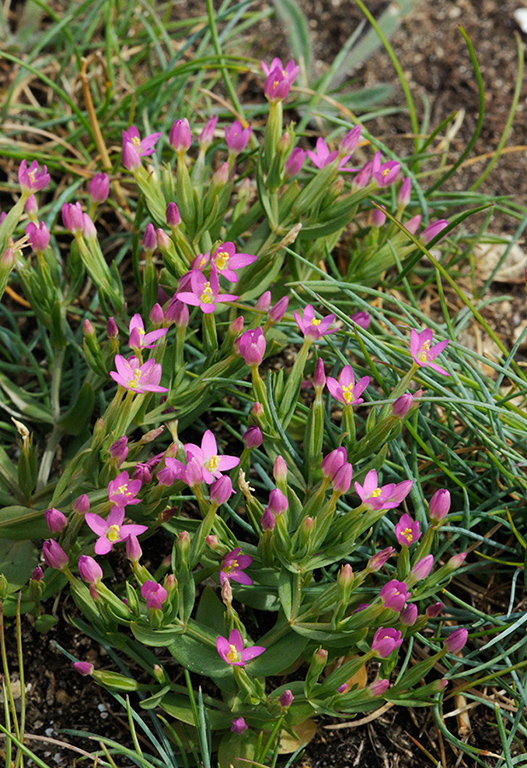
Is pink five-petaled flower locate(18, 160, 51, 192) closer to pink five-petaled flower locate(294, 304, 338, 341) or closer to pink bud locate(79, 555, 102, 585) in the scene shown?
pink five-petaled flower locate(294, 304, 338, 341)

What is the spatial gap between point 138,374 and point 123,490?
0.25m

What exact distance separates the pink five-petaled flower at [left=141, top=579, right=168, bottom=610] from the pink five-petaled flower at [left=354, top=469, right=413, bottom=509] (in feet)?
1.46

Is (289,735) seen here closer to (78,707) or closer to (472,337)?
(78,707)

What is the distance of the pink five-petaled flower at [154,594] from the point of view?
4.70ft

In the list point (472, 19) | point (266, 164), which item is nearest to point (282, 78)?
point (266, 164)

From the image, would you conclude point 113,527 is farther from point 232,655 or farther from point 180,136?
point 180,136

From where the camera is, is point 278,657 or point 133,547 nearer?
point 133,547

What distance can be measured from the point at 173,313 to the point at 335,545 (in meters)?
0.64

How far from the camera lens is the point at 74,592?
1.58 m

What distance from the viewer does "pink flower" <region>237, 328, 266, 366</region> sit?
1617 millimetres

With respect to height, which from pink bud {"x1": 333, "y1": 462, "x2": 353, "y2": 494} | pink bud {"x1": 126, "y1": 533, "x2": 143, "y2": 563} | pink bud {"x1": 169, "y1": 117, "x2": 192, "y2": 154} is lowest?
pink bud {"x1": 126, "y1": 533, "x2": 143, "y2": 563}

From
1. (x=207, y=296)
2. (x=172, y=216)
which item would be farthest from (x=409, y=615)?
(x=172, y=216)

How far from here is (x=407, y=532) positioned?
1598mm

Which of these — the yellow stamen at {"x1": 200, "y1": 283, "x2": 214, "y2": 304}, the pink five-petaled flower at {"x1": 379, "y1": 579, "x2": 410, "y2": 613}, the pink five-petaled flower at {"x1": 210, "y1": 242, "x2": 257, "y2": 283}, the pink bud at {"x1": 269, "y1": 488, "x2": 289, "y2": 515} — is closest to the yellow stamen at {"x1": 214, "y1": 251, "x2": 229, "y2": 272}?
the pink five-petaled flower at {"x1": 210, "y1": 242, "x2": 257, "y2": 283}
